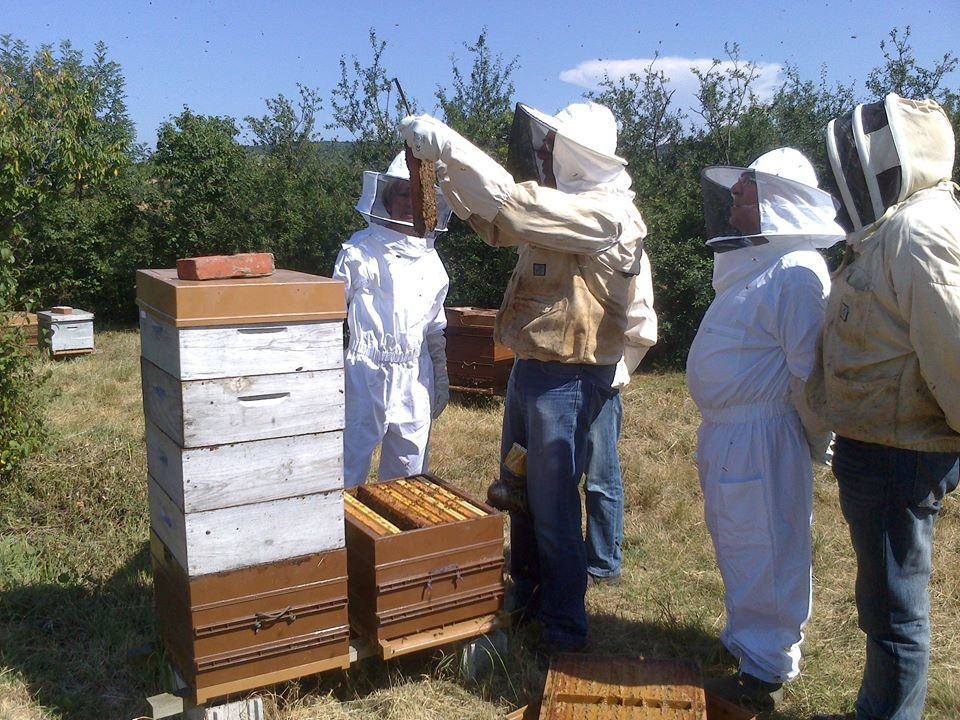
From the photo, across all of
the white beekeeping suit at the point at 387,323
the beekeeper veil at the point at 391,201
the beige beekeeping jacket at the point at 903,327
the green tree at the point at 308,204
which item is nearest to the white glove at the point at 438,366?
the white beekeeping suit at the point at 387,323

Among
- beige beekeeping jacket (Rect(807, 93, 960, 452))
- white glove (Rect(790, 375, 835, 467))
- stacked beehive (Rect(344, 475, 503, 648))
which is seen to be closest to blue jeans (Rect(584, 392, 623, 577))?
stacked beehive (Rect(344, 475, 503, 648))

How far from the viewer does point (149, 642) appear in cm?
306

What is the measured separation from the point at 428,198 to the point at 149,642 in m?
1.89

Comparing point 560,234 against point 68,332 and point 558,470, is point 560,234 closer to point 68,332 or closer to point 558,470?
point 558,470

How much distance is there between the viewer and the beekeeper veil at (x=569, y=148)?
9.62ft

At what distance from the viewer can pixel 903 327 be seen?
2.30 m

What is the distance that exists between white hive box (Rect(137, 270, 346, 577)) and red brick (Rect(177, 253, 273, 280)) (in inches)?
1.5

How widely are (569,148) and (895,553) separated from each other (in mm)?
1652

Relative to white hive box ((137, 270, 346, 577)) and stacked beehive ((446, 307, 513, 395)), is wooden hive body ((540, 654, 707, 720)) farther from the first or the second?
stacked beehive ((446, 307, 513, 395))

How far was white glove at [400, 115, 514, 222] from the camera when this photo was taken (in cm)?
261

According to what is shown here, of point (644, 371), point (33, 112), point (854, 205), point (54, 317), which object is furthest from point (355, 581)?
point (54, 317)

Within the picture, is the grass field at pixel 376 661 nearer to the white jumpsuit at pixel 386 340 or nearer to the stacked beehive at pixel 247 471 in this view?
the stacked beehive at pixel 247 471

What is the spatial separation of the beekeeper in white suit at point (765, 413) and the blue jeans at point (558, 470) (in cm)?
47

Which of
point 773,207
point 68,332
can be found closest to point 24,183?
point 773,207
